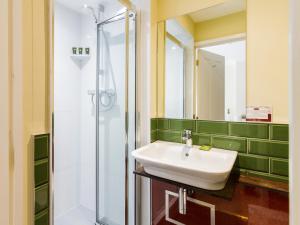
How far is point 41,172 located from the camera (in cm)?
77

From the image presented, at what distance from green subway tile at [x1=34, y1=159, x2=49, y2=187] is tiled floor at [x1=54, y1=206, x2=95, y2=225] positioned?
4.85ft

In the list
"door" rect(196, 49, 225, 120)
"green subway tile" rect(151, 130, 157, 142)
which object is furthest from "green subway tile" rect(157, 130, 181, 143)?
"door" rect(196, 49, 225, 120)

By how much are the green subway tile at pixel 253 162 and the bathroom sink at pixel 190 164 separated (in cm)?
7

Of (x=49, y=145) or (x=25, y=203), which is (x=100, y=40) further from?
(x=25, y=203)

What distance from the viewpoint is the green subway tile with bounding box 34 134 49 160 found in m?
0.75

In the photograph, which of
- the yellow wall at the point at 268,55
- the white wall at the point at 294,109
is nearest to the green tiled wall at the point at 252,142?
the yellow wall at the point at 268,55

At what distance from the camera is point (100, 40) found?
188 cm

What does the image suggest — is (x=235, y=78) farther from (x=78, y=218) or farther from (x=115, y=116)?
(x=78, y=218)

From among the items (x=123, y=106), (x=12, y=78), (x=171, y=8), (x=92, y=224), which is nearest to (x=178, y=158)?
(x=123, y=106)

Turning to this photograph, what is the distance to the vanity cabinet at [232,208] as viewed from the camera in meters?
0.92

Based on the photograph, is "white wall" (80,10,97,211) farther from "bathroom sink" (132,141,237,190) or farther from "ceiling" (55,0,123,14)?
"bathroom sink" (132,141,237,190)

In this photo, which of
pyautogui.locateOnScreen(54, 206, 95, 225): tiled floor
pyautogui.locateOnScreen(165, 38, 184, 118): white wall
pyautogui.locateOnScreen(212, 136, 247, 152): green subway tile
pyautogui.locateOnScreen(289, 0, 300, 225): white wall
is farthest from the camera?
pyautogui.locateOnScreen(54, 206, 95, 225): tiled floor

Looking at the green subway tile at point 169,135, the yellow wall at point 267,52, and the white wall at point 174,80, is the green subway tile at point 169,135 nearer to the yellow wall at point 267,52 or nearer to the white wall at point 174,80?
the white wall at point 174,80

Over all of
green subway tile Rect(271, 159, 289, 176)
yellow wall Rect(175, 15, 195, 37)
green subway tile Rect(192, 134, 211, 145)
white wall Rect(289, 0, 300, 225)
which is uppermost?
yellow wall Rect(175, 15, 195, 37)
